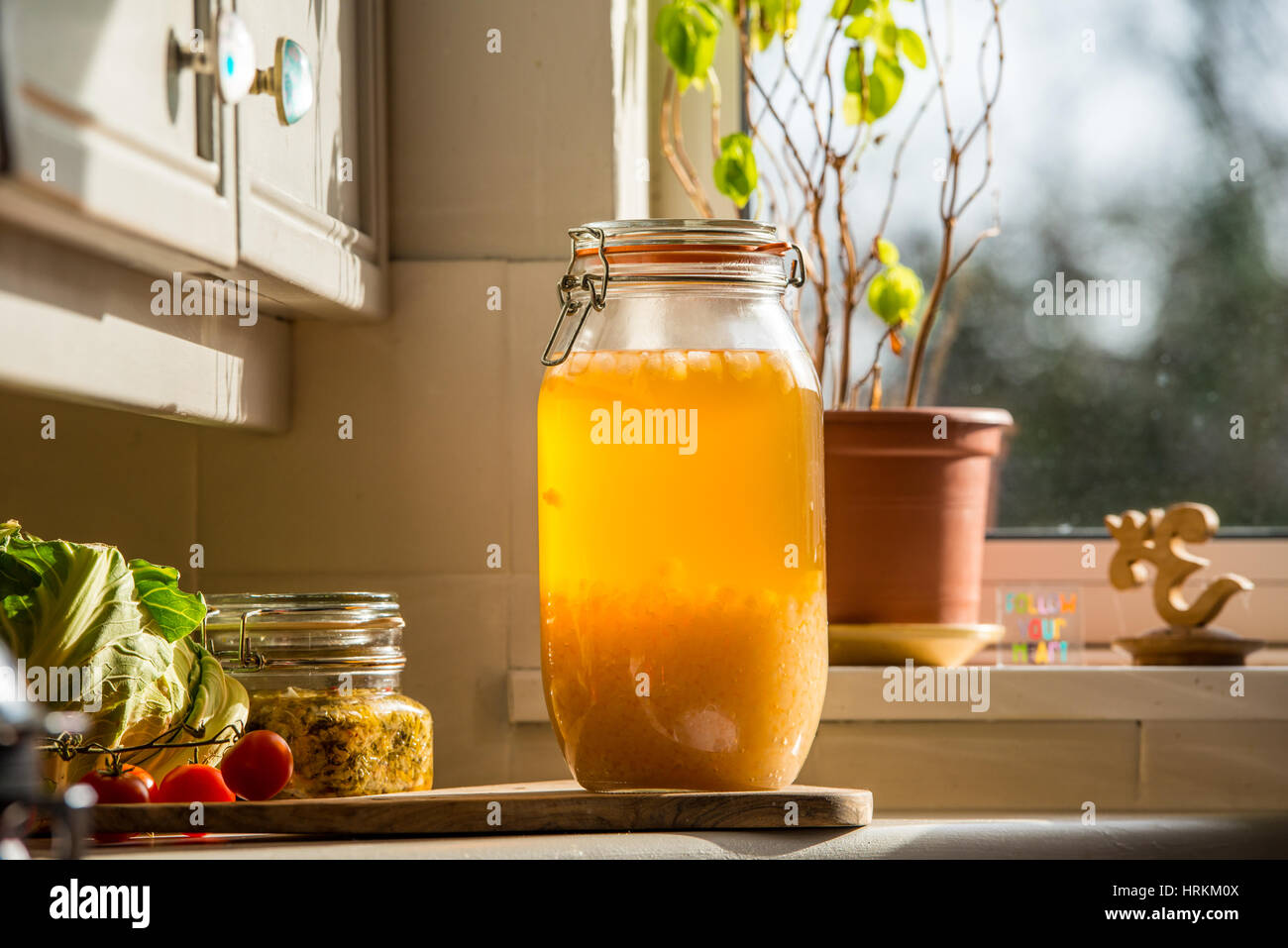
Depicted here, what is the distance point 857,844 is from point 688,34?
2.38 feet

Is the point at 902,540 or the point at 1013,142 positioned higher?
the point at 1013,142

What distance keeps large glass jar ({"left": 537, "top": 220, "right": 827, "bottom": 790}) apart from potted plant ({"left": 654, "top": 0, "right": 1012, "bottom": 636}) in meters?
0.32

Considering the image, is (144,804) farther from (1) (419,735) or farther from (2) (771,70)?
(2) (771,70)

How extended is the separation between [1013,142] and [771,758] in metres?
0.81

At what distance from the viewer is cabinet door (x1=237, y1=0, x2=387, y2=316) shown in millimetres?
841

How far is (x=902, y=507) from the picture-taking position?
118 centimetres

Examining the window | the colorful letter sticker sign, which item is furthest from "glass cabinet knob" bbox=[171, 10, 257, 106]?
the colorful letter sticker sign

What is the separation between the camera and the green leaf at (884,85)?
1231mm

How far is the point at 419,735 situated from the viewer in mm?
946

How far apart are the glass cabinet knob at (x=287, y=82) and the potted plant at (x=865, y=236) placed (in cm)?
42

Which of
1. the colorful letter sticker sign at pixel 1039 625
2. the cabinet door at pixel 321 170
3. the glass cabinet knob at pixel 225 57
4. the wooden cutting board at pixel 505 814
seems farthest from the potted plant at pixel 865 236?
the glass cabinet knob at pixel 225 57

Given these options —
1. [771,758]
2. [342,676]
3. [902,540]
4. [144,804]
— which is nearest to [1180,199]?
[902,540]

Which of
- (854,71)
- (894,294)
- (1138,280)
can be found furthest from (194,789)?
(1138,280)

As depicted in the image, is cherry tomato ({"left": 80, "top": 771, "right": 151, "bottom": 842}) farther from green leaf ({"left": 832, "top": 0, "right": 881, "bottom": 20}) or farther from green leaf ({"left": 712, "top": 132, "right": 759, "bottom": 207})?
green leaf ({"left": 832, "top": 0, "right": 881, "bottom": 20})
